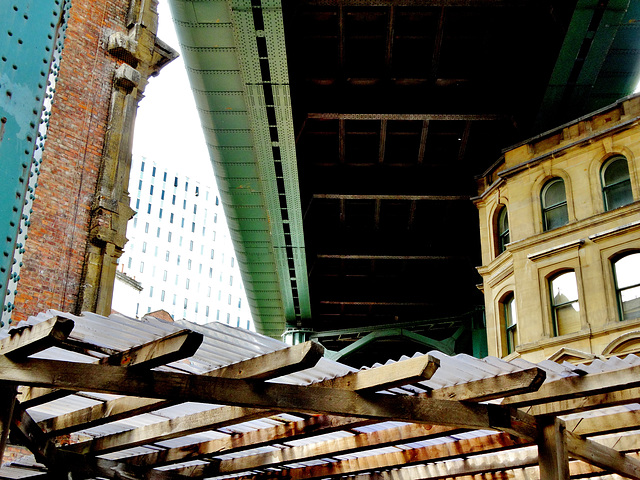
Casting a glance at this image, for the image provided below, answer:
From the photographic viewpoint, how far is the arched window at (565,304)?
2119 centimetres

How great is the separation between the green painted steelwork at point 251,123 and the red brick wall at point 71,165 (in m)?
2.40

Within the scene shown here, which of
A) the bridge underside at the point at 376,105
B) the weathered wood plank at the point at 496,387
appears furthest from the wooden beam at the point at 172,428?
the bridge underside at the point at 376,105

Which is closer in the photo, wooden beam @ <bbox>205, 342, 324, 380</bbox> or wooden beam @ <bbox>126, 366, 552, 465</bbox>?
wooden beam @ <bbox>205, 342, 324, 380</bbox>

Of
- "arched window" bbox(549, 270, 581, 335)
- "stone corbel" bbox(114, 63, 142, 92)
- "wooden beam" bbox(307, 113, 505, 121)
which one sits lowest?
"arched window" bbox(549, 270, 581, 335)

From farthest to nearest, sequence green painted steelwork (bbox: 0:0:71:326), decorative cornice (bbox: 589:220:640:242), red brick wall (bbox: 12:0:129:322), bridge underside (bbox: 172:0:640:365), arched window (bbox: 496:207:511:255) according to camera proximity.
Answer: arched window (bbox: 496:207:511:255), bridge underside (bbox: 172:0:640:365), decorative cornice (bbox: 589:220:640:242), red brick wall (bbox: 12:0:129:322), green painted steelwork (bbox: 0:0:71:326)

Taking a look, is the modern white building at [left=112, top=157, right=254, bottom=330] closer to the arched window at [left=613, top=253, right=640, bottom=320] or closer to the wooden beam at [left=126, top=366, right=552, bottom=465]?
the arched window at [left=613, top=253, right=640, bottom=320]

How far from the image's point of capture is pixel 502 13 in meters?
22.0

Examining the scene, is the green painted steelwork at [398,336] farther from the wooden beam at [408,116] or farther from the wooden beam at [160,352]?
the wooden beam at [160,352]

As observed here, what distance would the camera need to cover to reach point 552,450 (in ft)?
29.5

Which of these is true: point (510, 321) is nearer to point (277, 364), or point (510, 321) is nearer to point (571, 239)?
point (571, 239)

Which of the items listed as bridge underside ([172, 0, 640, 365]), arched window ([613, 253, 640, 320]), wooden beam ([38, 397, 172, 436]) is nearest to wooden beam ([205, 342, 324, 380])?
wooden beam ([38, 397, 172, 436])

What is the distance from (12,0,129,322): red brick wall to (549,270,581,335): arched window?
13166 millimetres

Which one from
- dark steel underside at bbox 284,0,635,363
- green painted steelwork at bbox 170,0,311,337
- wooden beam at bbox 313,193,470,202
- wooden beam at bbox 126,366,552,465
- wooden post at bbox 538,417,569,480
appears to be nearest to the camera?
wooden beam at bbox 126,366,552,465

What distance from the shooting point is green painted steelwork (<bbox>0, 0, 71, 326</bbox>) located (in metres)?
3.55
